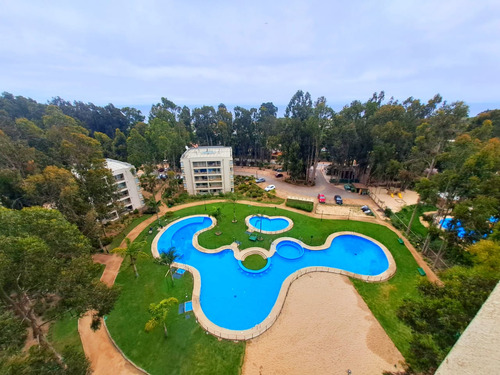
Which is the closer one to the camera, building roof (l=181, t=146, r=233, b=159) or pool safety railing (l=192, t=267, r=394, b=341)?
pool safety railing (l=192, t=267, r=394, b=341)

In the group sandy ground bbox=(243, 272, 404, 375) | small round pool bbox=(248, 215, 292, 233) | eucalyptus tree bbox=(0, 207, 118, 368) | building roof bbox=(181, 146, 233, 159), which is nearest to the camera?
eucalyptus tree bbox=(0, 207, 118, 368)

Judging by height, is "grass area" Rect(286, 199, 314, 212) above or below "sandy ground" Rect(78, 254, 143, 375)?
above

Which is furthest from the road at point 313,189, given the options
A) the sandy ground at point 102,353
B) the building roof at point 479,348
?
the building roof at point 479,348

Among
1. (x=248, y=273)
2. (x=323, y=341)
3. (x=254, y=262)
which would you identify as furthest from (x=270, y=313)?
(x=254, y=262)

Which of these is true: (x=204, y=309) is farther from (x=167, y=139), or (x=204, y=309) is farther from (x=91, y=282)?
(x=167, y=139)

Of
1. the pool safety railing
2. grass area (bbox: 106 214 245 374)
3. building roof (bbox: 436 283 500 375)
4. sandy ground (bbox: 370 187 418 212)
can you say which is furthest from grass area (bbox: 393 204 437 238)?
building roof (bbox: 436 283 500 375)

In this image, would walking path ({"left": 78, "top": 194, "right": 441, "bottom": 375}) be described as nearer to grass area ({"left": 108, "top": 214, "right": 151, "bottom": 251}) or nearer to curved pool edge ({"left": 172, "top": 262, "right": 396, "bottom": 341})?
grass area ({"left": 108, "top": 214, "right": 151, "bottom": 251})

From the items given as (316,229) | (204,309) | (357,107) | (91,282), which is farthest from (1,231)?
(357,107)
